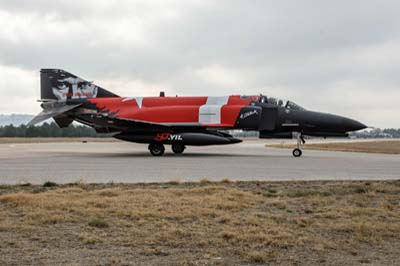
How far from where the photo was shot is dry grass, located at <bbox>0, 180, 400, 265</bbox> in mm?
4695

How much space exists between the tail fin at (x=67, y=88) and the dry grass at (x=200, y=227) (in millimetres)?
17562

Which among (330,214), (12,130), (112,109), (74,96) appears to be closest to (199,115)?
(112,109)

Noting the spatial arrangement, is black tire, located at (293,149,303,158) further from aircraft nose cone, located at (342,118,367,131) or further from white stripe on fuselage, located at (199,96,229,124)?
white stripe on fuselage, located at (199,96,229,124)

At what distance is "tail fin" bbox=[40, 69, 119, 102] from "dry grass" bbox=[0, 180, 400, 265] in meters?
17.6

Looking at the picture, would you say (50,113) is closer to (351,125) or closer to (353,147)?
(351,125)

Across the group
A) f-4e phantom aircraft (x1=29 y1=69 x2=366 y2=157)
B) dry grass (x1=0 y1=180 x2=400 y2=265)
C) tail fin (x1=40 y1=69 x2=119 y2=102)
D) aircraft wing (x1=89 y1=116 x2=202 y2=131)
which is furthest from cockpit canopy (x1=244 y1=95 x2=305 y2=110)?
dry grass (x1=0 y1=180 x2=400 y2=265)

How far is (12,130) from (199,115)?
110765mm

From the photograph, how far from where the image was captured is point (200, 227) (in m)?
5.94

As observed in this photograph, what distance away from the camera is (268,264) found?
4461 mm

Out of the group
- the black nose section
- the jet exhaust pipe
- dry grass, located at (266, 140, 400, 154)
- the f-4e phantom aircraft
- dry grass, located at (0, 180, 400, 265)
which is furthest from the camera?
dry grass, located at (266, 140, 400, 154)

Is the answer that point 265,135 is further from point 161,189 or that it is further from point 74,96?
point 161,189

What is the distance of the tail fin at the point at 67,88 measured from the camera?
1027 inches

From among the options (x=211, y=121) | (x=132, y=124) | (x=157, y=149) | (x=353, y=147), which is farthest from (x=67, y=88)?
(x=353, y=147)

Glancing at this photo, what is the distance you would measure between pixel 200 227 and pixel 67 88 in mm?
21718
